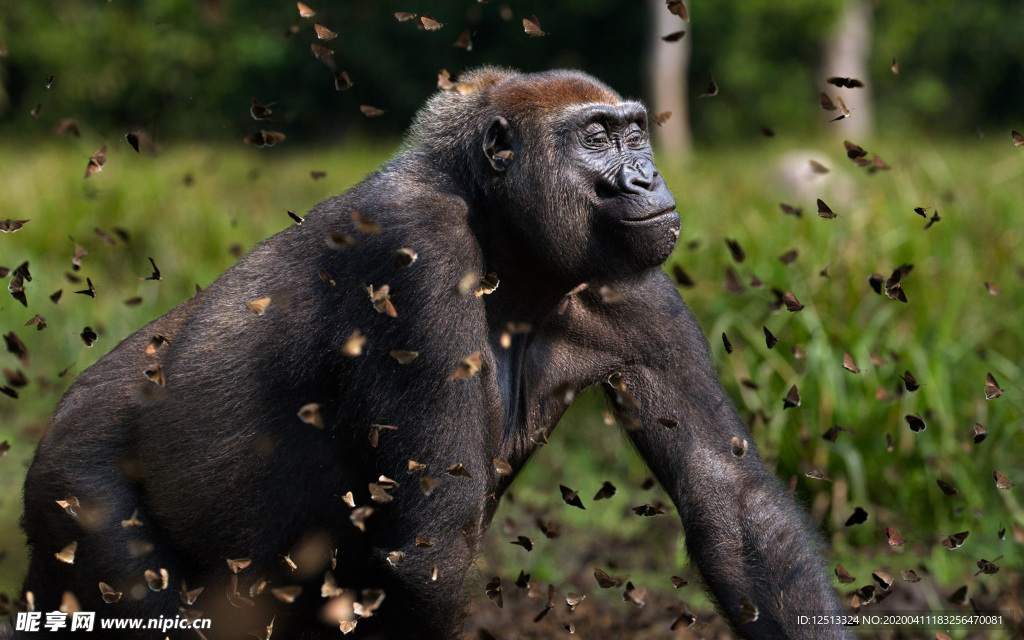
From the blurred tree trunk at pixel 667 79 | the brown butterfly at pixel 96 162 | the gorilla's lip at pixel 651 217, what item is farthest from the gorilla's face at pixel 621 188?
the blurred tree trunk at pixel 667 79

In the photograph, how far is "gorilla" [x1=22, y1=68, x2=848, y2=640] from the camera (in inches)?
139

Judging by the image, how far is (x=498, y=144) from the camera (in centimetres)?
385

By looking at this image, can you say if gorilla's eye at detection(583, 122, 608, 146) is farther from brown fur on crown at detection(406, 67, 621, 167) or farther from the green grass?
the green grass

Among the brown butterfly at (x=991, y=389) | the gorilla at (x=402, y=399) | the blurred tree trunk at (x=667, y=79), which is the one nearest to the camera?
the gorilla at (x=402, y=399)

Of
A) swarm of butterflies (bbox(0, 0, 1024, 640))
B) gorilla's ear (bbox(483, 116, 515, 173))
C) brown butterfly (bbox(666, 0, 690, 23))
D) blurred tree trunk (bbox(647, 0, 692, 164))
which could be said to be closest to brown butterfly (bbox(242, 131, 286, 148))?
swarm of butterflies (bbox(0, 0, 1024, 640))

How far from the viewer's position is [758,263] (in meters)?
7.52

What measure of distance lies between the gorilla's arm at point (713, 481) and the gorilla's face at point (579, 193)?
0.30 meters

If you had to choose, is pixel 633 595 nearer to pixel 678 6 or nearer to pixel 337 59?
pixel 678 6

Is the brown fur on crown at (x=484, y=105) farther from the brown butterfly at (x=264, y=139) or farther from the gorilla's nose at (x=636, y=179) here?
the brown butterfly at (x=264, y=139)

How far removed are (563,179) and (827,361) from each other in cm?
318

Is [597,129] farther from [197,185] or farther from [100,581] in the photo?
[197,185]

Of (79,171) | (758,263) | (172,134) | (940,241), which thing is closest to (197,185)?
(79,171)

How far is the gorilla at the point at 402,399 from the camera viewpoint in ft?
11.6

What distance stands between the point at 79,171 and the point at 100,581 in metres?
9.09
